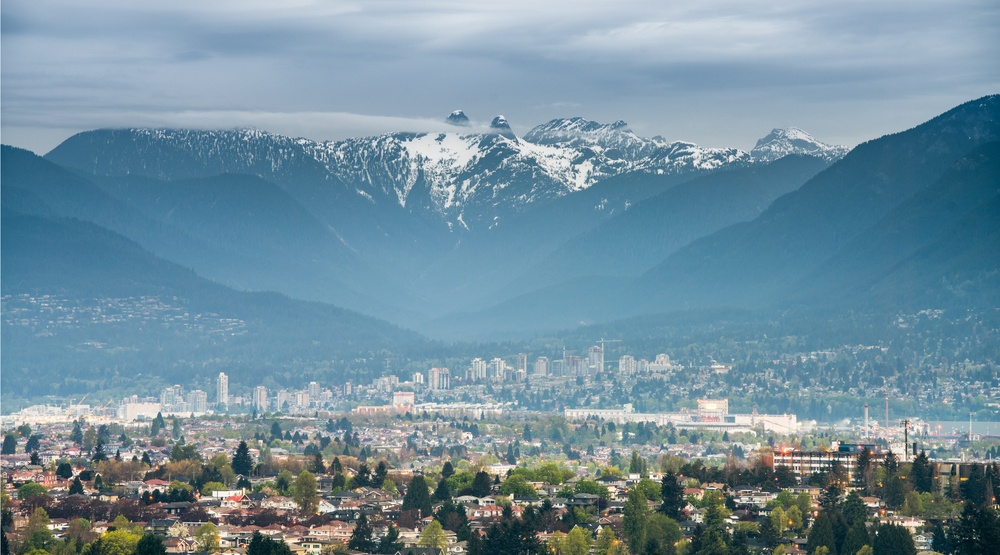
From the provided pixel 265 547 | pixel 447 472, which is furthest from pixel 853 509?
pixel 447 472

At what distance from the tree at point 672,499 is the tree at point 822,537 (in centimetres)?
910

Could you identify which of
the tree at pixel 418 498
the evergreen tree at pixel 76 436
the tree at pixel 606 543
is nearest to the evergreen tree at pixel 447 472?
the tree at pixel 418 498

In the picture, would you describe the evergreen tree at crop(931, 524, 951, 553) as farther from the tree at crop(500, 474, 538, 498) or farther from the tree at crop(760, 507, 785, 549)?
the tree at crop(500, 474, 538, 498)

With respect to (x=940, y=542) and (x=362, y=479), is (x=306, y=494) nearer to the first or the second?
(x=362, y=479)

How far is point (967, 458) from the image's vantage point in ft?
537

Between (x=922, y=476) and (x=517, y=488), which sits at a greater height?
(x=922, y=476)

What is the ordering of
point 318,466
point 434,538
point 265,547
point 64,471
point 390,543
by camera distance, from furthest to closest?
1. point 318,466
2. point 64,471
3. point 390,543
4. point 434,538
5. point 265,547

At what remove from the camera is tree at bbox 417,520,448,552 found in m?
104

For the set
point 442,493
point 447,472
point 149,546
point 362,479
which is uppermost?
point 447,472

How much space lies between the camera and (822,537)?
101 meters

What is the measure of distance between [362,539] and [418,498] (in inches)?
449

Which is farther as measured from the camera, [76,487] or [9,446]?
[9,446]

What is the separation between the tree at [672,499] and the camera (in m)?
112

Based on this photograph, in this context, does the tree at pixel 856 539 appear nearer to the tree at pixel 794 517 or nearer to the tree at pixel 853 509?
the tree at pixel 853 509
